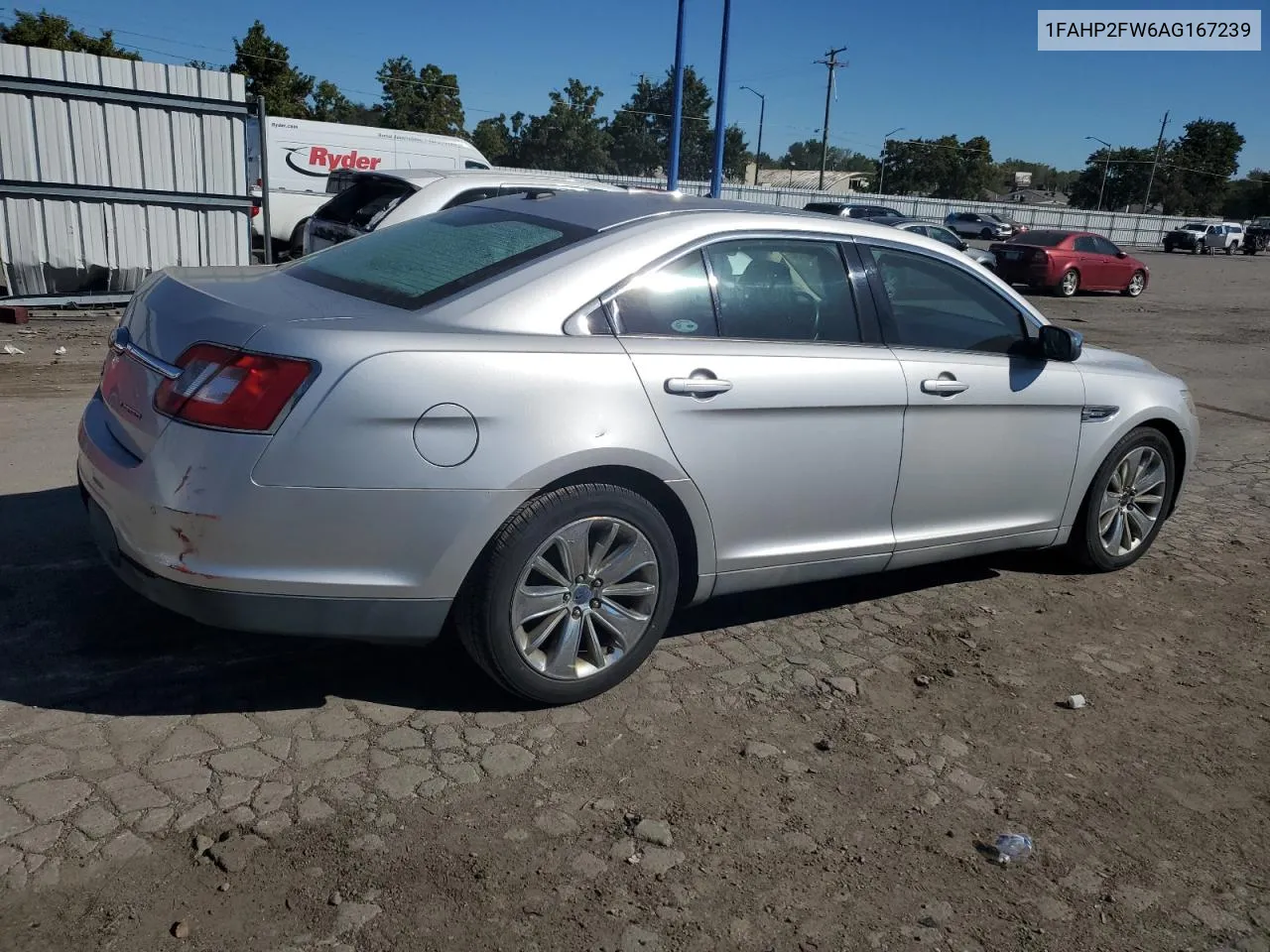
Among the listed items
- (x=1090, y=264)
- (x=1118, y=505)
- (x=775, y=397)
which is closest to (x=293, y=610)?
(x=775, y=397)

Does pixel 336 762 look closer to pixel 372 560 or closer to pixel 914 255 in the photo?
pixel 372 560

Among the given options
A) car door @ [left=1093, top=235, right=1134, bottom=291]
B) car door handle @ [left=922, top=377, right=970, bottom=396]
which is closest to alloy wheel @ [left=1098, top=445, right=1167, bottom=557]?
car door handle @ [left=922, top=377, right=970, bottom=396]

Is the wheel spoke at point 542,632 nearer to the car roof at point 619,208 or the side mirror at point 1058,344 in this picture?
the car roof at point 619,208

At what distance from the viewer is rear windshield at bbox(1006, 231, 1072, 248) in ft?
77.8

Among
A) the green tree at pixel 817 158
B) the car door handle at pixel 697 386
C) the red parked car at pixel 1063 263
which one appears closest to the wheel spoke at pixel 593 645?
the car door handle at pixel 697 386

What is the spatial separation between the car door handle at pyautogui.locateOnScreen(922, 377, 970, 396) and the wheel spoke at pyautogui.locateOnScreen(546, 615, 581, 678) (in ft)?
5.53

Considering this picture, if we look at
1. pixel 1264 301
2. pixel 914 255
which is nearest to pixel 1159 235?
pixel 1264 301

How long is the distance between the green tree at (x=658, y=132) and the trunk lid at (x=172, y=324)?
85225mm

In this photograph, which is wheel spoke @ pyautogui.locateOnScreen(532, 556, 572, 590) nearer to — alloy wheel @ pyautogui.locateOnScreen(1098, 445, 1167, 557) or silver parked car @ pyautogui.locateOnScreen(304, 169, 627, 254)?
alloy wheel @ pyautogui.locateOnScreen(1098, 445, 1167, 557)

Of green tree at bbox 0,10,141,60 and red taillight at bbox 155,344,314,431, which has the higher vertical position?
green tree at bbox 0,10,141,60

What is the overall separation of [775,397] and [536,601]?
1.10 metres

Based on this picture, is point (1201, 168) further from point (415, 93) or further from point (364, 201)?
point (364, 201)

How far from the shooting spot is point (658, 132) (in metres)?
91.0

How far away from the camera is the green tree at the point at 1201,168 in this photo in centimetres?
9244
